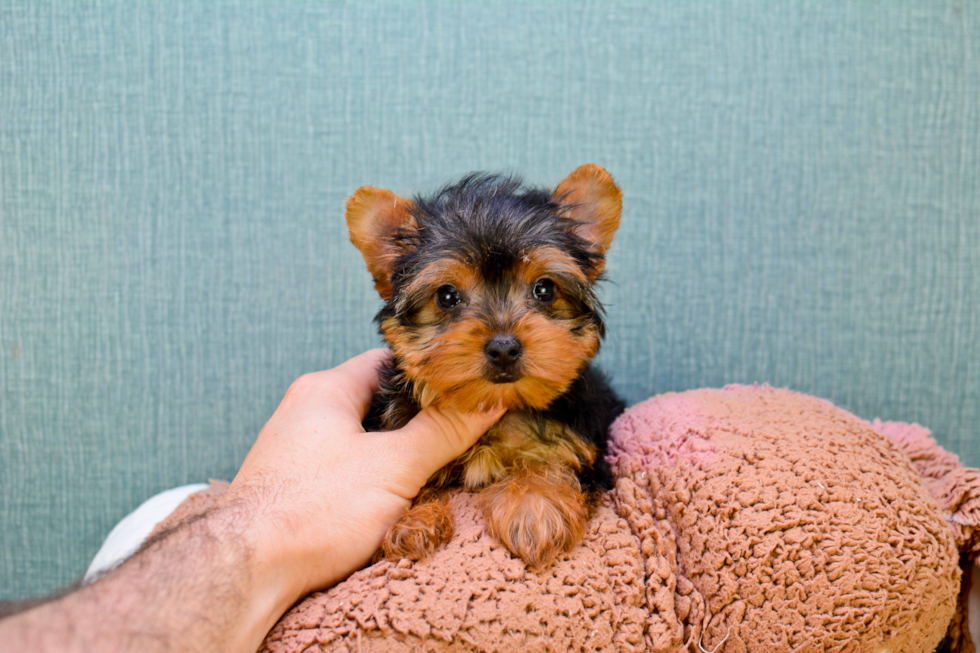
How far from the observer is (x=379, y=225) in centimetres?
224

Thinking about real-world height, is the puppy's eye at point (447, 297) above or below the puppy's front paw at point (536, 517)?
above

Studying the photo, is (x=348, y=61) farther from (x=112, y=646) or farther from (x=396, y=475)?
(x=112, y=646)

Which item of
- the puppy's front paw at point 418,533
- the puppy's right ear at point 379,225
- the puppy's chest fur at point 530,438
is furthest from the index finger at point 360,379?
the puppy's front paw at point 418,533

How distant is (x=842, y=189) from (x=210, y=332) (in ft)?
11.5

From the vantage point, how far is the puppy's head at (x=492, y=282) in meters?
1.95

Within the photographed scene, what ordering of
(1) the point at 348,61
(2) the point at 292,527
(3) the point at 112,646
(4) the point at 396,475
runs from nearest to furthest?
1. (3) the point at 112,646
2. (2) the point at 292,527
3. (4) the point at 396,475
4. (1) the point at 348,61

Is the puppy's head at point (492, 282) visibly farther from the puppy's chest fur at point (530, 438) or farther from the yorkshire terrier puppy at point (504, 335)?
the puppy's chest fur at point (530, 438)

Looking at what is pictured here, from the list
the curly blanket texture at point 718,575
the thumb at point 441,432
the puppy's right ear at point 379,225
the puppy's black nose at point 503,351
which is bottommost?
the curly blanket texture at point 718,575

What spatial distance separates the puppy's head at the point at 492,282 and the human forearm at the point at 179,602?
2.58ft

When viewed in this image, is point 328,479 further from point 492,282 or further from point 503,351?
point 492,282

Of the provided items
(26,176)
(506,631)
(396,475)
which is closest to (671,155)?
(396,475)

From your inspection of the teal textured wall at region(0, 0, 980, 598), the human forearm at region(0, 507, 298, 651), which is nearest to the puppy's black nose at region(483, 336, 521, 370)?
the human forearm at region(0, 507, 298, 651)

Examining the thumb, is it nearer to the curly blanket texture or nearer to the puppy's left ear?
the curly blanket texture

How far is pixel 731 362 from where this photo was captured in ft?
10.4
